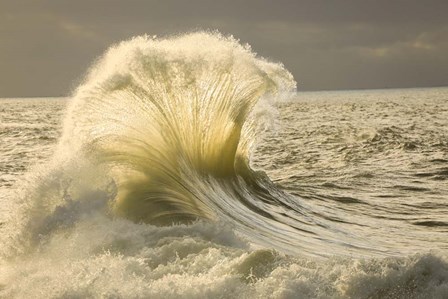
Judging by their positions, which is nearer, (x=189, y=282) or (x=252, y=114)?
(x=189, y=282)

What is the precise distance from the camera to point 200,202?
44.1ft

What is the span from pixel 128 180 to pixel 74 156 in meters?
1.08

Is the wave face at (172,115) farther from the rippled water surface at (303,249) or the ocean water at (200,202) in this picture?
the rippled water surface at (303,249)

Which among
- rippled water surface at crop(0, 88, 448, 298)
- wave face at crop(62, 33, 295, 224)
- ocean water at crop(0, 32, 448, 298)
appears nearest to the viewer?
rippled water surface at crop(0, 88, 448, 298)

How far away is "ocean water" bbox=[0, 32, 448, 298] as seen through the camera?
24.4ft

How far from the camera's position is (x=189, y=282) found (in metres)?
7.44

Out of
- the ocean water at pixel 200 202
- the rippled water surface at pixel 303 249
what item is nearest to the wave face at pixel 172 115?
the ocean water at pixel 200 202

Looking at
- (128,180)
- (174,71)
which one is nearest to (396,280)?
(128,180)

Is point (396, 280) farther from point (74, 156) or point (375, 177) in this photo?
point (375, 177)

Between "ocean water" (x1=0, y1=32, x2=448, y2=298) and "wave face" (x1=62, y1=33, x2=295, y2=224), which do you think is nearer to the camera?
"ocean water" (x1=0, y1=32, x2=448, y2=298)

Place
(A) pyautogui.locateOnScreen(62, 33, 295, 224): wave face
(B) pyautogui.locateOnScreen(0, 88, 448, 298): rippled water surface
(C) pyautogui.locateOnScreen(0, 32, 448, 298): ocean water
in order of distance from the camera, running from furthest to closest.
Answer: (A) pyautogui.locateOnScreen(62, 33, 295, 224): wave face < (C) pyautogui.locateOnScreen(0, 32, 448, 298): ocean water < (B) pyautogui.locateOnScreen(0, 88, 448, 298): rippled water surface

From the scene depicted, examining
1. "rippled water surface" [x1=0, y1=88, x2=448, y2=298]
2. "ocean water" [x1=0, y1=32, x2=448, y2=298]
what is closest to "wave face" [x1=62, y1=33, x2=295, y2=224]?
"ocean water" [x1=0, y1=32, x2=448, y2=298]

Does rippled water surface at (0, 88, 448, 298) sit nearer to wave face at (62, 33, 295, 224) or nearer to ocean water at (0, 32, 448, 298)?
ocean water at (0, 32, 448, 298)

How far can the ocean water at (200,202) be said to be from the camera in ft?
24.4
